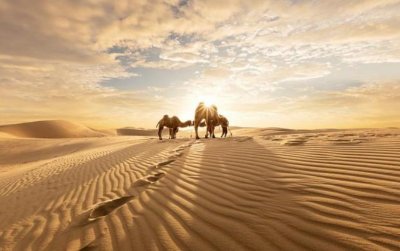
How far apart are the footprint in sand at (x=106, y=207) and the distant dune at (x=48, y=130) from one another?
4922 centimetres

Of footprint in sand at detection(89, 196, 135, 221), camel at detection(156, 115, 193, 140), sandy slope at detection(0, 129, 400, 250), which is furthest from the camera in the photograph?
camel at detection(156, 115, 193, 140)

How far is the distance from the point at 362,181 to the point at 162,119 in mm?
17208

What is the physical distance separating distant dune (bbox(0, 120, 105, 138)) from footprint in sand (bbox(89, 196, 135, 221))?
4922 cm

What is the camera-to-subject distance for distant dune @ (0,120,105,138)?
2047 inches

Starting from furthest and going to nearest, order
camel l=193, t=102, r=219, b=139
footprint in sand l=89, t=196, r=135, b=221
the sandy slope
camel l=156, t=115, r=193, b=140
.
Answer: camel l=156, t=115, r=193, b=140, camel l=193, t=102, r=219, b=139, footprint in sand l=89, t=196, r=135, b=221, the sandy slope

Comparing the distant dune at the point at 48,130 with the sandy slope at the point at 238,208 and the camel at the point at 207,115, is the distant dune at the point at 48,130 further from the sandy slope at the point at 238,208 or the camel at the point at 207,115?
the sandy slope at the point at 238,208

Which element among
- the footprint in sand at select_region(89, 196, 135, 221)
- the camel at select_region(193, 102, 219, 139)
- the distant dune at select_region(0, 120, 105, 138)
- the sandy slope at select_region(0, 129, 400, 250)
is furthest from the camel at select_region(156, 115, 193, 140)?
the distant dune at select_region(0, 120, 105, 138)

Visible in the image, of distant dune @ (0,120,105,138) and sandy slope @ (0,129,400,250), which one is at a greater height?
distant dune @ (0,120,105,138)

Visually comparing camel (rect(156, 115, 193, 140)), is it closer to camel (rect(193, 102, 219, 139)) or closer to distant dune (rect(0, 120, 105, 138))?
camel (rect(193, 102, 219, 139))

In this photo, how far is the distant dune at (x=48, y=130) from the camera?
2047 inches

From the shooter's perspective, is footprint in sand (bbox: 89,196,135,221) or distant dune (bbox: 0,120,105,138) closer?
footprint in sand (bbox: 89,196,135,221)

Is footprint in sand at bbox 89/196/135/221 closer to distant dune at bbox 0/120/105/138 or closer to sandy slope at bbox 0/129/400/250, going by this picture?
sandy slope at bbox 0/129/400/250

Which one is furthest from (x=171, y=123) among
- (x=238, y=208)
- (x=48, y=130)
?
(x=48, y=130)

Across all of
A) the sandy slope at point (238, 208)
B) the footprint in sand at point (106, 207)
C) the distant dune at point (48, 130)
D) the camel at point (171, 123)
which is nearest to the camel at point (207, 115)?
the camel at point (171, 123)
